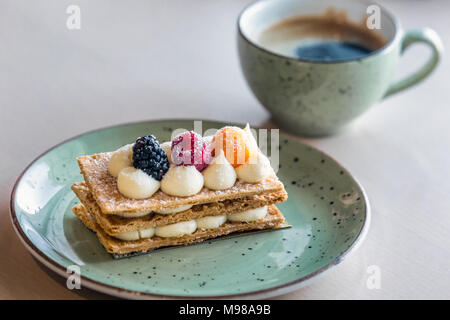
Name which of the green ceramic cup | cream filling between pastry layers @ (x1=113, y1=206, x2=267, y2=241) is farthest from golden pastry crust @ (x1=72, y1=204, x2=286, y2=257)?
the green ceramic cup

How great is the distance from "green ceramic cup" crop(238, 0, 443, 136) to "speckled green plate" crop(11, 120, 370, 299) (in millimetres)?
195

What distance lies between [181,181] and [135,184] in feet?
0.39

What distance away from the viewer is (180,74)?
9.01ft

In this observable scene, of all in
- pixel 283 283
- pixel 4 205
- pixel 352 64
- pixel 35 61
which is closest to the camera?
pixel 283 283

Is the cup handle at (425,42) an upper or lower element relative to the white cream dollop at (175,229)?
upper

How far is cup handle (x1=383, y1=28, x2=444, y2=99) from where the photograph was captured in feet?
7.59

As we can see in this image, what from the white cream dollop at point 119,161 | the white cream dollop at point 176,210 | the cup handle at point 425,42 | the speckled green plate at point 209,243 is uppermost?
the cup handle at point 425,42

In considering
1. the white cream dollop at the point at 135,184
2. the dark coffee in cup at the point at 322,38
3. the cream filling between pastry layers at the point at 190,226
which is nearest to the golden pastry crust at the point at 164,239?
the cream filling between pastry layers at the point at 190,226

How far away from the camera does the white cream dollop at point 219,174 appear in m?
1.73

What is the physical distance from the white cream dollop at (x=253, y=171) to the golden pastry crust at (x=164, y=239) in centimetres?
13

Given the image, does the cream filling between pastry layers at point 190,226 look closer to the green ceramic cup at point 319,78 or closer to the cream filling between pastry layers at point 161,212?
the cream filling between pastry layers at point 161,212

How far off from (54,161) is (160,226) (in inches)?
17.7

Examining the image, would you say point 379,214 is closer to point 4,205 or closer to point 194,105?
point 194,105

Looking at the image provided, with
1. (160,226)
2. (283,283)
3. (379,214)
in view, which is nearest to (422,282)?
(379,214)
